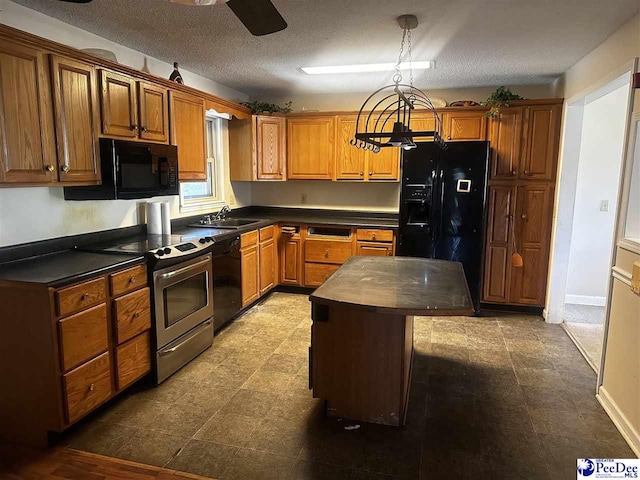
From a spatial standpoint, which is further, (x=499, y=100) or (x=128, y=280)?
(x=499, y=100)

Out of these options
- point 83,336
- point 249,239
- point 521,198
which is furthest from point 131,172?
point 521,198

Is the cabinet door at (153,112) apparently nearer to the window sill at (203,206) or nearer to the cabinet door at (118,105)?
the cabinet door at (118,105)

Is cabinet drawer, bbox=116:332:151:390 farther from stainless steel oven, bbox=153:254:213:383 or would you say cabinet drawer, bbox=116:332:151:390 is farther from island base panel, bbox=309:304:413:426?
island base panel, bbox=309:304:413:426

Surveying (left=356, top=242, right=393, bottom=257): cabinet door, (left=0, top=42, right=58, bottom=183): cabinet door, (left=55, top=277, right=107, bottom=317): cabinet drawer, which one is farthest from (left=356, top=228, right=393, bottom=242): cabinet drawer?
(left=0, top=42, right=58, bottom=183): cabinet door

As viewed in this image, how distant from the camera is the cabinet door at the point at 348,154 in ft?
15.6

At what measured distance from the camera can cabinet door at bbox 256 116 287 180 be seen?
15.8 feet

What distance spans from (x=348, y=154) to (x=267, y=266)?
1573 millimetres

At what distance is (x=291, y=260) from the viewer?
4918mm

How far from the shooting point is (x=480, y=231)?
4.17 m

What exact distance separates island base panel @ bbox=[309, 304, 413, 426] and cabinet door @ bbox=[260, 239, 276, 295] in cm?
Answer: 220

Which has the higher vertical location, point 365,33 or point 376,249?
point 365,33

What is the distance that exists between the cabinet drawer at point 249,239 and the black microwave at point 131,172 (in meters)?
0.90

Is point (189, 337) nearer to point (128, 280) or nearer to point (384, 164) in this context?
point (128, 280)

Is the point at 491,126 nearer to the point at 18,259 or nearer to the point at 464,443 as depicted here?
the point at 464,443
